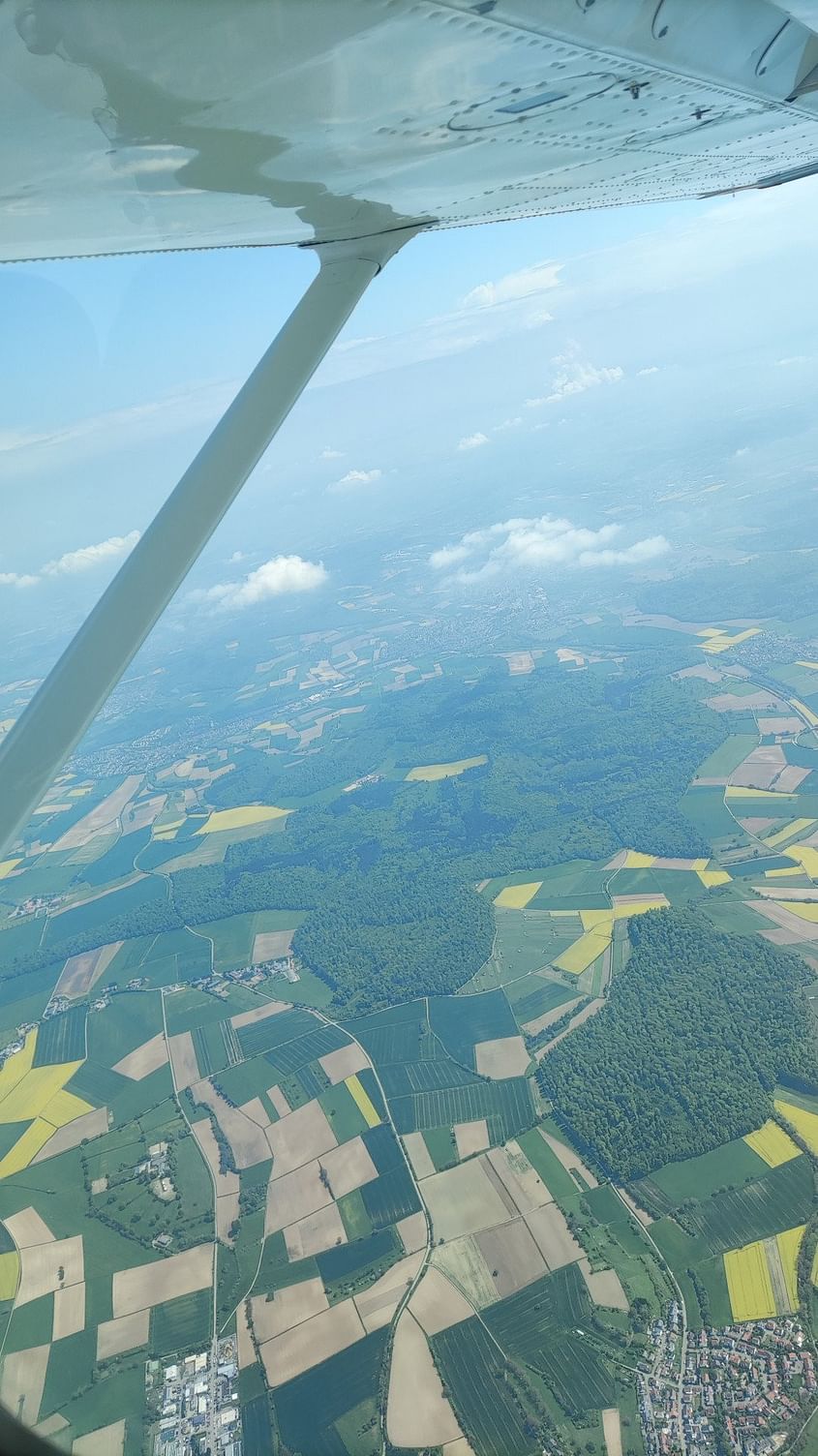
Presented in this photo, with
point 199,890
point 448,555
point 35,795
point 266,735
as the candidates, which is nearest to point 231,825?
point 199,890

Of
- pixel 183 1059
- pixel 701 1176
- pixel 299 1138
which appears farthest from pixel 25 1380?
pixel 701 1176

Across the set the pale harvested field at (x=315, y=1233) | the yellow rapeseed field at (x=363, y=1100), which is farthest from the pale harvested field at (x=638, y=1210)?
the yellow rapeseed field at (x=363, y=1100)

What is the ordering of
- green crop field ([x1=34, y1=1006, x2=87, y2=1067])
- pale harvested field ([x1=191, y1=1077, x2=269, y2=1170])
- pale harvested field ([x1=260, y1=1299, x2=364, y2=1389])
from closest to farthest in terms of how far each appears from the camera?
pale harvested field ([x1=260, y1=1299, x2=364, y2=1389]) < pale harvested field ([x1=191, y1=1077, x2=269, y2=1170]) < green crop field ([x1=34, y1=1006, x2=87, y2=1067])

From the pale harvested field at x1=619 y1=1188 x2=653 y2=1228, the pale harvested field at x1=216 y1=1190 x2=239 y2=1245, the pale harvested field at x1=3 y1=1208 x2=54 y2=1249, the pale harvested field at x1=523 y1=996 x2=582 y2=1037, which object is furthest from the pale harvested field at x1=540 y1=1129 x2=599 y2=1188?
the pale harvested field at x1=3 y1=1208 x2=54 y2=1249

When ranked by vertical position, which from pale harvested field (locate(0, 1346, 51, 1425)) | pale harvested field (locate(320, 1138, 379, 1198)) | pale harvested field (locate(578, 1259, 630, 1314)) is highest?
pale harvested field (locate(0, 1346, 51, 1425))

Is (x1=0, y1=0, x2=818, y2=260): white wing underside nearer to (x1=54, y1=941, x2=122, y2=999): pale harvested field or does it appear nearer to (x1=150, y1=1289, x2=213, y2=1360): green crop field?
(x1=150, y1=1289, x2=213, y2=1360): green crop field

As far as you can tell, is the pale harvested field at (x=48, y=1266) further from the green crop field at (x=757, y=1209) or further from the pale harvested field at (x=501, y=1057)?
the green crop field at (x=757, y=1209)
